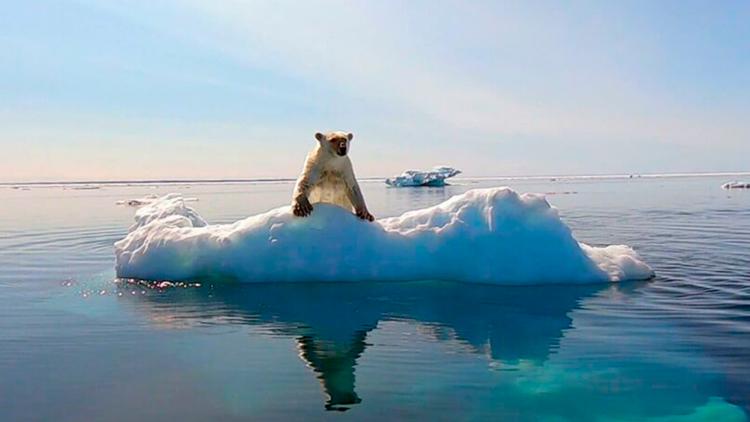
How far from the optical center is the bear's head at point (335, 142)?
8500 mm

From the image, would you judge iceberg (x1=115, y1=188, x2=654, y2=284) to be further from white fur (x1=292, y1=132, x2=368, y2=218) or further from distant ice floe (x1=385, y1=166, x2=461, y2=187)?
distant ice floe (x1=385, y1=166, x2=461, y2=187)

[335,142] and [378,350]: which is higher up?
[335,142]

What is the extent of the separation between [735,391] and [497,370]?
1678mm

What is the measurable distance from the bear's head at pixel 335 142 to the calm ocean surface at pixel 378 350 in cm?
201

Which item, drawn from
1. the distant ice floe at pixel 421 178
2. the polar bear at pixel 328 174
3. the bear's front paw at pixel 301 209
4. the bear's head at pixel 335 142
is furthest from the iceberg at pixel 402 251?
the distant ice floe at pixel 421 178

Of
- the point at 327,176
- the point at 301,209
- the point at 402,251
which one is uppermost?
the point at 327,176

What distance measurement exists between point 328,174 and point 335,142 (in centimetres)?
56

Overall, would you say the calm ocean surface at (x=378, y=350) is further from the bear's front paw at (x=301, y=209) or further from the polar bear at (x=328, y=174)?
the polar bear at (x=328, y=174)

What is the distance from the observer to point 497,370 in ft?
15.0

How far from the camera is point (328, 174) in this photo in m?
8.80

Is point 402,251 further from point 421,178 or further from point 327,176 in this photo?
point 421,178

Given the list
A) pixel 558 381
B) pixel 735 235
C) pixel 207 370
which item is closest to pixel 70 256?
pixel 207 370

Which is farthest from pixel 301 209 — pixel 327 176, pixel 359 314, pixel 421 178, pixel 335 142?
pixel 421 178

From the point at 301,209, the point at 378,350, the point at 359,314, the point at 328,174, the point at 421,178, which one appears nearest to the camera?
the point at 378,350
